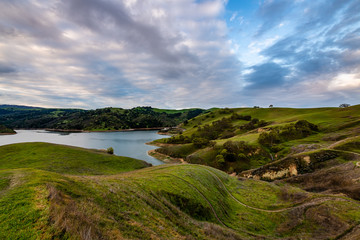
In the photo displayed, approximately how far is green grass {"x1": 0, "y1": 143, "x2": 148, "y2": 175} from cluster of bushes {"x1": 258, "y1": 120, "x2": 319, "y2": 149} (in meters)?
48.2

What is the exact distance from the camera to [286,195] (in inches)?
987

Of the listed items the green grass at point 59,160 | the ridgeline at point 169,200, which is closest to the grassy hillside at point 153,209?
the ridgeline at point 169,200

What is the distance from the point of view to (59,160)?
116ft

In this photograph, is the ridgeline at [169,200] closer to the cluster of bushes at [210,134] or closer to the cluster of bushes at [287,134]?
the cluster of bushes at [287,134]

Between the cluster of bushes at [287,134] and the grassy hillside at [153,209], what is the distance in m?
32.5

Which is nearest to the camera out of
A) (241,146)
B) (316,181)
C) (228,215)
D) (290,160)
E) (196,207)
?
(196,207)

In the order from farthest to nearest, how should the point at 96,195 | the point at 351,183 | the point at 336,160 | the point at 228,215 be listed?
the point at 336,160 < the point at 351,183 < the point at 228,215 < the point at 96,195

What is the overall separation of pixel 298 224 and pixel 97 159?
4452 cm

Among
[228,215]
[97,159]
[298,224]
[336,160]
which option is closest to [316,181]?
[336,160]

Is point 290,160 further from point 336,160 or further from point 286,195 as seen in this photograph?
point 286,195

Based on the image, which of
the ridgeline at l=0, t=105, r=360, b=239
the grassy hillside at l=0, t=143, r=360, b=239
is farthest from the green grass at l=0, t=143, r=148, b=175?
the grassy hillside at l=0, t=143, r=360, b=239

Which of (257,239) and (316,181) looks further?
(316,181)

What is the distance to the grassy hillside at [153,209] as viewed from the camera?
23.0 ft

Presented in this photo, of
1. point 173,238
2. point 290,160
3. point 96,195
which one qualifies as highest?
point 96,195
